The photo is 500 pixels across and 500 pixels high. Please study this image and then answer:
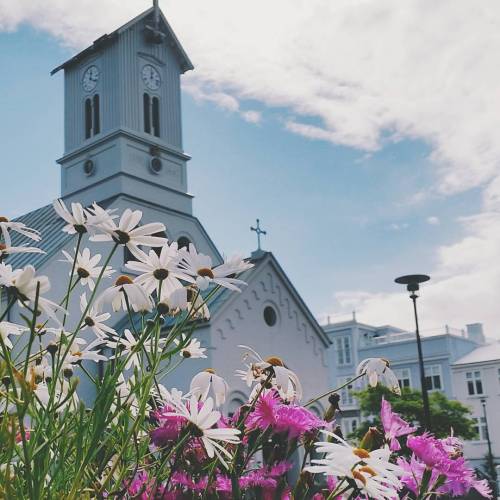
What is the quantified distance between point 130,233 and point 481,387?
1619 inches

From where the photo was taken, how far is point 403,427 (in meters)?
1.53

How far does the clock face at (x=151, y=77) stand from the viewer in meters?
22.5

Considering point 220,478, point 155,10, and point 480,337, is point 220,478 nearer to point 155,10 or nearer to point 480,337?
point 155,10

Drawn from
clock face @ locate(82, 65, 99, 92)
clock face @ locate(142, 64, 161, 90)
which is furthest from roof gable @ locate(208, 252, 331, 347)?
clock face @ locate(82, 65, 99, 92)

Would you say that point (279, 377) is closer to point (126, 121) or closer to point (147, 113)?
point (126, 121)

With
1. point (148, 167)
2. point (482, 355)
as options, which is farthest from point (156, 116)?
point (482, 355)

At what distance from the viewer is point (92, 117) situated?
73.3ft

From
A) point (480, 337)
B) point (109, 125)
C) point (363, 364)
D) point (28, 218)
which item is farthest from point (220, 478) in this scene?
point (480, 337)

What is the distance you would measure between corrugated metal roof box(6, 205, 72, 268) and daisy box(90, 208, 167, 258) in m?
15.2

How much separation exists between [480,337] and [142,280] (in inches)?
1843

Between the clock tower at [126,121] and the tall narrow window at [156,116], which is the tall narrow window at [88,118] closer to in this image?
the clock tower at [126,121]

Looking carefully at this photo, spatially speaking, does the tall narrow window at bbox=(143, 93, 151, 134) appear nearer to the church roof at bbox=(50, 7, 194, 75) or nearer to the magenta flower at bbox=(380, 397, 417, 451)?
the church roof at bbox=(50, 7, 194, 75)

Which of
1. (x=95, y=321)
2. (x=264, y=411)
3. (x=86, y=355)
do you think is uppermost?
(x=95, y=321)

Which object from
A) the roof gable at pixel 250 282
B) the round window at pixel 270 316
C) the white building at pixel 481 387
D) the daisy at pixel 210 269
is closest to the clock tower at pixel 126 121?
the roof gable at pixel 250 282
